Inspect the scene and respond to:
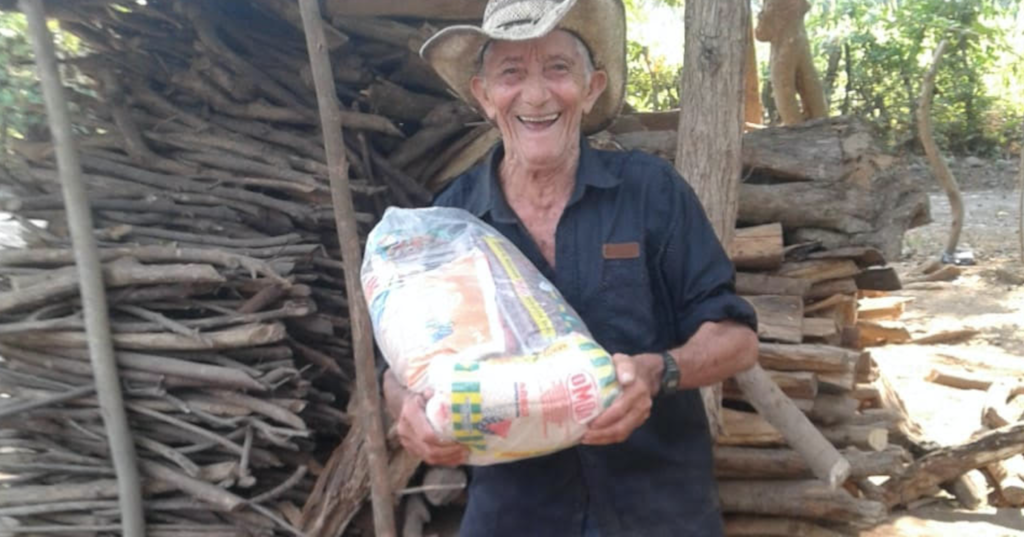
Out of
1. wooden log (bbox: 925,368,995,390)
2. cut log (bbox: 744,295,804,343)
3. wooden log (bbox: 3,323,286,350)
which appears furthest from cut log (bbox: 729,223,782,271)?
wooden log (bbox: 925,368,995,390)

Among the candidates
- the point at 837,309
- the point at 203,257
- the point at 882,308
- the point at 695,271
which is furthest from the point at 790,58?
the point at 695,271

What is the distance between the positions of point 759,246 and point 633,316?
2.12 meters

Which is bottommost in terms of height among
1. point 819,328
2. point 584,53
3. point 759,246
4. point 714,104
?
point 819,328

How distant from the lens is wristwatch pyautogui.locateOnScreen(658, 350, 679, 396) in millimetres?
1762

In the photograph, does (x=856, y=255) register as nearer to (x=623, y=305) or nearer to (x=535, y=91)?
(x=623, y=305)

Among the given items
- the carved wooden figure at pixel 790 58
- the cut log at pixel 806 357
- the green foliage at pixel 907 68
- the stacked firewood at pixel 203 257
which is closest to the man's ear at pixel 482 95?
the stacked firewood at pixel 203 257

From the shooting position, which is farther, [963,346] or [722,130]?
[963,346]

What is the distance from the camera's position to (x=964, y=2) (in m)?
13.1

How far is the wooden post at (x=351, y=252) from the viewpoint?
8.89 feet

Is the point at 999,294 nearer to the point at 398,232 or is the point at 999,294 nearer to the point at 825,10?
the point at 825,10

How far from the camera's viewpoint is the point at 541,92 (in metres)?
1.96

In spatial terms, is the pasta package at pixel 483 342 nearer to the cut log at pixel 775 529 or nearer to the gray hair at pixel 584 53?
the gray hair at pixel 584 53

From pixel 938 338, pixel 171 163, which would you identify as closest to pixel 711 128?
pixel 171 163

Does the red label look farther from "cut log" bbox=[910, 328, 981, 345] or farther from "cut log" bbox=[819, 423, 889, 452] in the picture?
"cut log" bbox=[910, 328, 981, 345]
